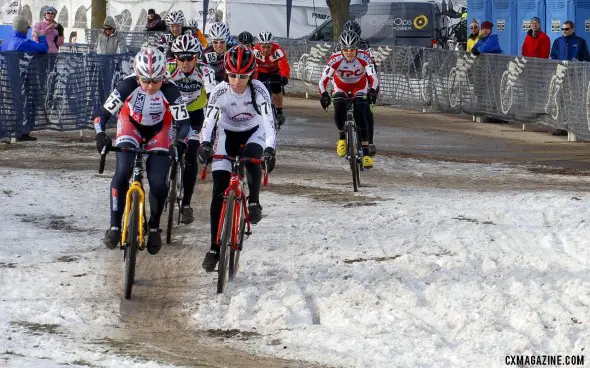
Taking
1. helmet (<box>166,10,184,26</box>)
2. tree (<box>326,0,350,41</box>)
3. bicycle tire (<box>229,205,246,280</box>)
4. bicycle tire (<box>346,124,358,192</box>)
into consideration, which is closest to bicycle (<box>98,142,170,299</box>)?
bicycle tire (<box>229,205,246,280</box>)

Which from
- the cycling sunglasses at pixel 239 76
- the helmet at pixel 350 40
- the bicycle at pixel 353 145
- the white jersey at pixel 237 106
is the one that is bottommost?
the bicycle at pixel 353 145

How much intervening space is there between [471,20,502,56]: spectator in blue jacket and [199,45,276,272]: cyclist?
15396 mm

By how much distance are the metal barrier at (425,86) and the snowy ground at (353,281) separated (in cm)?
539

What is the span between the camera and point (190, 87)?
43.8 feet

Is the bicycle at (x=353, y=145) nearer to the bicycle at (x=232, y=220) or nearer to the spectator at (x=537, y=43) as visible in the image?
the bicycle at (x=232, y=220)

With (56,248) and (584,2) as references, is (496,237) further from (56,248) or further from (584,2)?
(584,2)

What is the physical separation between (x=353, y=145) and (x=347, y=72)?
4.02 ft

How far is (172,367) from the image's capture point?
7746 mm

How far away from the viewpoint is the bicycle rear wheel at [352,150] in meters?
15.1

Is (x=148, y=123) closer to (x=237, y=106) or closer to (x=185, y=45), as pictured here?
(x=237, y=106)

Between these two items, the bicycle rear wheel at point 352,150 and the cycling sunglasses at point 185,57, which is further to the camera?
the bicycle rear wheel at point 352,150

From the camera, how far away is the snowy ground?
8.20m

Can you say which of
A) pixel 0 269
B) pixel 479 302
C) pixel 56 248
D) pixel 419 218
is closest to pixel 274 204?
pixel 419 218

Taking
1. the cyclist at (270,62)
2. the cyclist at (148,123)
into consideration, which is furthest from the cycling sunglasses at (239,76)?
the cyclist at (270,62)
